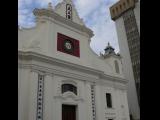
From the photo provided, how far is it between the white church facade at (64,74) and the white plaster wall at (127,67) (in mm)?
14050

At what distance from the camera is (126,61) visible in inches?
1449

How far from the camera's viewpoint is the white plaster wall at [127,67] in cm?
3222

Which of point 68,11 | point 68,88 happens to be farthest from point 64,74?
point 68,11

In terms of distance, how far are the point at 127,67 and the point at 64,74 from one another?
23.8m

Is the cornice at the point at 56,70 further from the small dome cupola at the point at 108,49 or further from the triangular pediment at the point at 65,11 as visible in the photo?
the triangular pediment at the point at 65,11

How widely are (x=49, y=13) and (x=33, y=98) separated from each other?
6383 millimetres

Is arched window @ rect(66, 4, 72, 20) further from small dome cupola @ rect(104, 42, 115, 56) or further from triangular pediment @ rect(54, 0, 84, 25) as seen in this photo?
small dome cupola @ rect(104, 42, 115, 56)

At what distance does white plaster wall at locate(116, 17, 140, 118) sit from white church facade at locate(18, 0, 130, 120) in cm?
1405

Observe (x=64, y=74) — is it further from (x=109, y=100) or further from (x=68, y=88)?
(x=109, y=100)

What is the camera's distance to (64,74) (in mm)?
14234

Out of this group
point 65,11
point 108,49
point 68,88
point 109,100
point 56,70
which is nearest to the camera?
point 56,70

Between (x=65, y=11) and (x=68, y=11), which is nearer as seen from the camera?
(x=65, y=11)

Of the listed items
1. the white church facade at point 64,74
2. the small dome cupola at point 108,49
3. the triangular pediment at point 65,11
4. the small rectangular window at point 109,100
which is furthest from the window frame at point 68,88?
the small dome cupola at point 108,49
